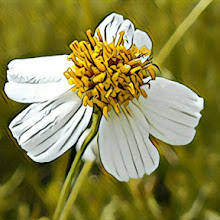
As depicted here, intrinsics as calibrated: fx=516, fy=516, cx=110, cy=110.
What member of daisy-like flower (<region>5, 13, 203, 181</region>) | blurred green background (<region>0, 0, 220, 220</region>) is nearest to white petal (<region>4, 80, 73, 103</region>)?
daisy-like flower (<region>5, 13, 203, 181</region>)

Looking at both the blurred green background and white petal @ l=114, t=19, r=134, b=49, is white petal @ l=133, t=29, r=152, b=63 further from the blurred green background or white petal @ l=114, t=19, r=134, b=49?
the blurred green background

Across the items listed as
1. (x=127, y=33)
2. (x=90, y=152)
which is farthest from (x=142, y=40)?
(x=90, y=152)

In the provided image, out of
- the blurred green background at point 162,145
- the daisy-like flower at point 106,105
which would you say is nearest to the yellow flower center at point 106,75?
the daisy-like flower at point 106,105

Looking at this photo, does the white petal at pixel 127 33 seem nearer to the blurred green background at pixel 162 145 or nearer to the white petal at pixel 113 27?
the white petal at pixel 113 27

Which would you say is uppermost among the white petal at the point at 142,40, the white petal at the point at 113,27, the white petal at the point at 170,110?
the white petal at the point at 113,27

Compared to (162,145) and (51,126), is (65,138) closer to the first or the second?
(51,126)

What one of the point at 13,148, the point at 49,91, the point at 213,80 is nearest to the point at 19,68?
the point at 49,91
